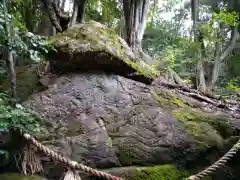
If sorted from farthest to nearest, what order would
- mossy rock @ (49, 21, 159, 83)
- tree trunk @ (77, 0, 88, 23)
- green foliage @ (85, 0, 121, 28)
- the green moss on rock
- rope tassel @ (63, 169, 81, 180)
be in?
green foliage @ (85, 0, 121, 28) < tree trunk @ (77, 0, 88, 23) < mossy rock @ (49, 21, 159, 83) < the green moss on rock < rope tassel @ (63, 169, 81, 180)

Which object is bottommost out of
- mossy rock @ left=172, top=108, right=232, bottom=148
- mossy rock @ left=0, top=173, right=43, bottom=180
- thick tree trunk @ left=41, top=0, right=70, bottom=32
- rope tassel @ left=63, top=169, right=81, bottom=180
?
mossy rock @ left=0, top=173, right=43, bottom=180

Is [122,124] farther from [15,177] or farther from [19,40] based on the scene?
[19,40]

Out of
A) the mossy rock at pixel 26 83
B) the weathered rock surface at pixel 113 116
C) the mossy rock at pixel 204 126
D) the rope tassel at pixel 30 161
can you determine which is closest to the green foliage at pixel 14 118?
the rope tassel at pixel 30 161

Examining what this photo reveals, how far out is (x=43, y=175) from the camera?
2.84m

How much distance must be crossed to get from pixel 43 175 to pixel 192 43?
6.99 m

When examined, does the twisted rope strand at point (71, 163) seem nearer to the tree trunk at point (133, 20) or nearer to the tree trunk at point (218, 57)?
the tree trunk at point (133, 20)

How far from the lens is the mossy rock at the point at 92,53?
358 cm

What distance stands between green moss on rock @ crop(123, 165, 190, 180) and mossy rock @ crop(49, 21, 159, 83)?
1511mm

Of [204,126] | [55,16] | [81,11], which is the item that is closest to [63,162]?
[204,126]

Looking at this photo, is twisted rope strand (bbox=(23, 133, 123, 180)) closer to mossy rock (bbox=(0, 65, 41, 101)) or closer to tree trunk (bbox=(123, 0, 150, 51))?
mossy rock (bbox=(0, 65, 41, 101))

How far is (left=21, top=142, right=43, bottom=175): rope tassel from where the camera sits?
8.79 ft

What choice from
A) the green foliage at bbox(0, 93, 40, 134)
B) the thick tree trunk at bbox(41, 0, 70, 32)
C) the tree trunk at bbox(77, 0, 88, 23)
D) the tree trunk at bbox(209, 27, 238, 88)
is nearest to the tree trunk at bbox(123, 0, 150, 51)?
the tree trunk at bbox(77, 0, 88, 23)

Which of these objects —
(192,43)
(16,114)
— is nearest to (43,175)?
(16,114)

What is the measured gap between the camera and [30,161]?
269 centimetres
